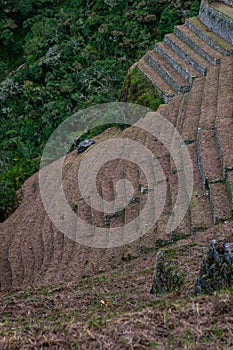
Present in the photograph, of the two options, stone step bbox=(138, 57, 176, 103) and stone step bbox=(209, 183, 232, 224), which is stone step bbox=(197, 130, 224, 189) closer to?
stone step bbox=(209, 183, 232, 224)

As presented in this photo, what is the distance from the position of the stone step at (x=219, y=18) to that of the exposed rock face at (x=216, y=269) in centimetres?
1114

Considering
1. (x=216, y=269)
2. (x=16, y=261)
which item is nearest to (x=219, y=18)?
(x=16, y=261)

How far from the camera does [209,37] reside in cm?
1652

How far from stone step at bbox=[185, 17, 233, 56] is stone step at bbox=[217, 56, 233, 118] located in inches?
21.3

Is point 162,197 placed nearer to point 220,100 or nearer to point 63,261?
point 63,261

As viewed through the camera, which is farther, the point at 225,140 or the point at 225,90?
the point at 225,90

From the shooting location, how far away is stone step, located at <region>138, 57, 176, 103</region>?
1580 cm

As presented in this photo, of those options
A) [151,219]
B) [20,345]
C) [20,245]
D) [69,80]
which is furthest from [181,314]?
[69,80]

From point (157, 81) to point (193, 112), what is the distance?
352 cm

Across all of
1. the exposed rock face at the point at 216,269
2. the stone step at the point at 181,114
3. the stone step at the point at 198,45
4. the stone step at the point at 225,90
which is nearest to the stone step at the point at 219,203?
the stone step at the point at 225,90

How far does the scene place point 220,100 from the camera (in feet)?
42.8

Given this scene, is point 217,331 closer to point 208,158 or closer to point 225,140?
point 208,158

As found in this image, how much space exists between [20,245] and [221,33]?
31.4 ft

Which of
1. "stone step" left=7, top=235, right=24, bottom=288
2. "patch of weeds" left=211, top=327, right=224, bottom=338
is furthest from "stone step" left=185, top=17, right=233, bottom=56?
"patch of weeds" left=211, top=327, right=224, bottom=338
